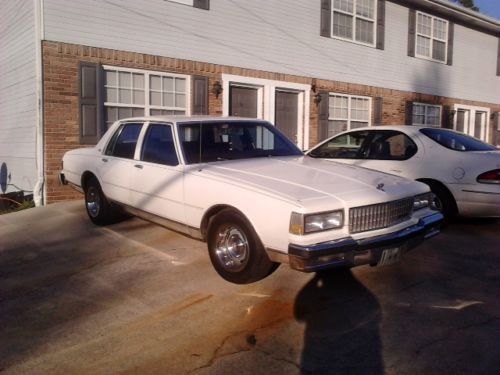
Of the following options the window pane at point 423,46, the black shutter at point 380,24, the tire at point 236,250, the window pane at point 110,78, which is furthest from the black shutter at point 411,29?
the tire at point 236,250

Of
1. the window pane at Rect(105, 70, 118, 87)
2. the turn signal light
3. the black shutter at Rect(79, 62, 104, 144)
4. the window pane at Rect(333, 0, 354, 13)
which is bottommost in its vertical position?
the turn signal light

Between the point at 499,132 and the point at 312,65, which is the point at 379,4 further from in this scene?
the point at 499,132

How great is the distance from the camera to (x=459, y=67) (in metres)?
16.3

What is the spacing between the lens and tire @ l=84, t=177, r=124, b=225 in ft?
20.1

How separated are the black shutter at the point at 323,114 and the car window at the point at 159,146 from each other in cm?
765

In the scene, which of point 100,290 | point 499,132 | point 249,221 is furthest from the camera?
point 499,132

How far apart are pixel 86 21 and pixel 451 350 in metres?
8.02

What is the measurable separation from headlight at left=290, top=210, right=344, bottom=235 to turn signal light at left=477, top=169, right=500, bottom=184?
306cm

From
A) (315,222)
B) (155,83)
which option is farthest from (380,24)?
(315,222)

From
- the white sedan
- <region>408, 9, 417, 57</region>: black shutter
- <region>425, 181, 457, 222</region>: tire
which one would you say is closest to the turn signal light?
the white sedan

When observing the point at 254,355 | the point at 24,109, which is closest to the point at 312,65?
the point at 24,109

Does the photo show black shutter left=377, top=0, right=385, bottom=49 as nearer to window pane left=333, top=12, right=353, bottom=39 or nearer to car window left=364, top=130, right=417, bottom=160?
window pane left=333, top=12, right=353, bottom=39

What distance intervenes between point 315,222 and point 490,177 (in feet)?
10.9

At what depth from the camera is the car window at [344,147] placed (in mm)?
6938
